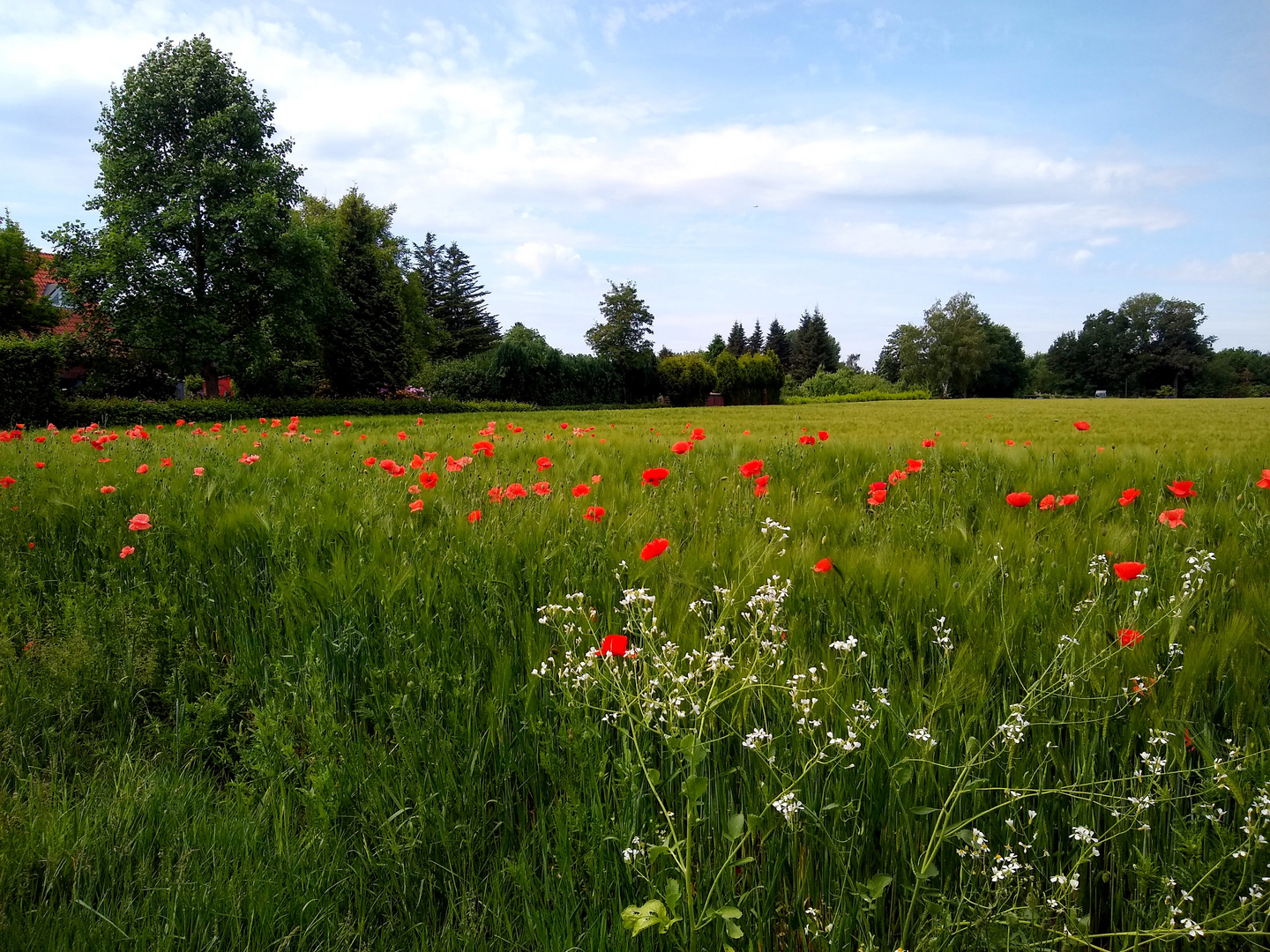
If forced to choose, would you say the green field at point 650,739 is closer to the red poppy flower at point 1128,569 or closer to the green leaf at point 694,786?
the green leaf at point 694,786

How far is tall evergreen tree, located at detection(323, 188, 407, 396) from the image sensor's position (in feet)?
108

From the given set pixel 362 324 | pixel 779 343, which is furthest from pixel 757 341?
pixel 362 324

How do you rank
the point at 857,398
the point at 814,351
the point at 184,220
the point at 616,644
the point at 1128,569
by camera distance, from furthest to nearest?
the point at 814,351 < the point at 857,398 < the point at 184,220 < the point at 1128,569 < the point at 616,644

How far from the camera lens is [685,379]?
1764 inches

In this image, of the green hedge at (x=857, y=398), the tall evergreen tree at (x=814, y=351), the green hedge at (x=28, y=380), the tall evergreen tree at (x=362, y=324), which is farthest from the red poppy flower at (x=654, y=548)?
the tall evergreen tree at (x=814, y=351)

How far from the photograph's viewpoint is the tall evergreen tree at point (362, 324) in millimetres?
32812

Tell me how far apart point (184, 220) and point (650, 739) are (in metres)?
26.9

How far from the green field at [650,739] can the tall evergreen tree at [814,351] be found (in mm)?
85132

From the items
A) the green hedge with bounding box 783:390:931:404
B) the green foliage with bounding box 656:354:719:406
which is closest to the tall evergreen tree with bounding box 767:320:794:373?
the green hedge with bounding box 783:390:931:404

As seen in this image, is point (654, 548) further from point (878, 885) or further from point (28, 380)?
point (28, 380)

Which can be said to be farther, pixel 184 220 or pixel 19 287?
pixel 19 287

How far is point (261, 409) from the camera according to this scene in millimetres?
22594

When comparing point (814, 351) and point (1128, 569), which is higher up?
point (814, 351)

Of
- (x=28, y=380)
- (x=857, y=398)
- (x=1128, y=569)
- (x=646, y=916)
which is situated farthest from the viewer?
(x=857, y=398)
